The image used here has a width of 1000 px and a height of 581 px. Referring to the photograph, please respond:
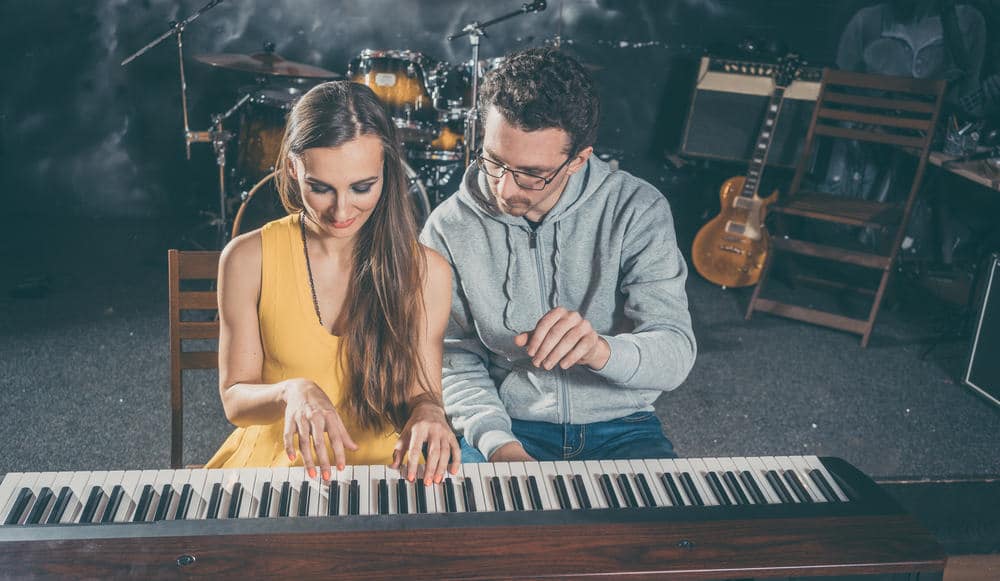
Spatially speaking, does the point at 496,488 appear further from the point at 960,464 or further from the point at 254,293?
the point at 960,464

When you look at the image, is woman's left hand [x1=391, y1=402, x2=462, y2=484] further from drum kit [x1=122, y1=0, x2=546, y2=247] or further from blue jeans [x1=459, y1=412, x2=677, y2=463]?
drum kit [x1=122, y1=0, x2=546, y2=247]

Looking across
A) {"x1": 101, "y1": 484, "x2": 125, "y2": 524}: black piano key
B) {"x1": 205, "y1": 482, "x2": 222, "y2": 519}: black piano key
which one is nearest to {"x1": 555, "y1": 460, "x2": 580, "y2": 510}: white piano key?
{"x1": 205, "y1": 482, "x2": 222, "y2": 519}: black piano key

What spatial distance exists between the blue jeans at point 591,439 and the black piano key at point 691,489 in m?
0.41

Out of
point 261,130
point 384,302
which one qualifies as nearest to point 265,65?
point 261,130

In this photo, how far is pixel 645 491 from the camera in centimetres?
131

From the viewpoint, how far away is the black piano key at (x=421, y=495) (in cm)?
121

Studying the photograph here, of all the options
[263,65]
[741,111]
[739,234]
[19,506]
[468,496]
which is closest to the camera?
[19,506]

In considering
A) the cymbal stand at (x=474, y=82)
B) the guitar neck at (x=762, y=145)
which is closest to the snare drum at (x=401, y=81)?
the cymbal stand at (x=474, y=82)

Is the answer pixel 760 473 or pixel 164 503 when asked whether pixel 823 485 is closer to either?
pixel 760 473

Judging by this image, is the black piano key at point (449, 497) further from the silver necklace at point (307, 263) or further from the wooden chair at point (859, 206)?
the wooden chair at point (859, 206)

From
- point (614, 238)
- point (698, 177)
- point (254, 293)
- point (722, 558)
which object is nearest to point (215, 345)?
point (254, 293)

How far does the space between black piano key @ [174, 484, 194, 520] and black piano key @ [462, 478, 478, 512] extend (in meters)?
0.42

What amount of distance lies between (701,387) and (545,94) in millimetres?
2087

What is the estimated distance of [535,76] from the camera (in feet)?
5.54
